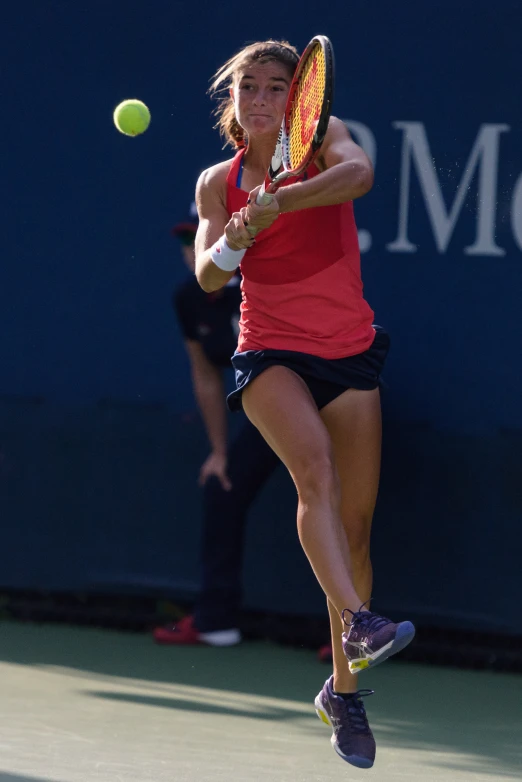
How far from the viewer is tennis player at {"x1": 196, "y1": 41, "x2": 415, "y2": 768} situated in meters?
3.32

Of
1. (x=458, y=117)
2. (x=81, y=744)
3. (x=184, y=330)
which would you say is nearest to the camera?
(x=81, y=744)

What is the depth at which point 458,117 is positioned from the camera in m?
4.86

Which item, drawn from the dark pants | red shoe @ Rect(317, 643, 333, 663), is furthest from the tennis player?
the dark pants

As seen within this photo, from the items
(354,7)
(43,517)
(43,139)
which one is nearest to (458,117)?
(354,7)

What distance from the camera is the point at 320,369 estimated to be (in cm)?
348

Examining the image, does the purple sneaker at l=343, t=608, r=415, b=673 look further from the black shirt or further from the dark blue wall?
the black shirt

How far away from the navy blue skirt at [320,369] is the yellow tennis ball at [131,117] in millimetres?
1605

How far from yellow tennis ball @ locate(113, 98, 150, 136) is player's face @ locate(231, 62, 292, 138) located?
1.50 metres

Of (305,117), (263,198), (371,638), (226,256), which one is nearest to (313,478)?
(371,638)

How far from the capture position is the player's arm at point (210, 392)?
5125 millimetres

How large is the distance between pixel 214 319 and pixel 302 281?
5.28 ft

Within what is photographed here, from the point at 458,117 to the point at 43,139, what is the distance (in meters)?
1.53

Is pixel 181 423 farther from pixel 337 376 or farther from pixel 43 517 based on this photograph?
pixel 337 376

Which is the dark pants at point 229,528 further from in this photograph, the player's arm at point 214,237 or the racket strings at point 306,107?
the racket strings at point 306,107
